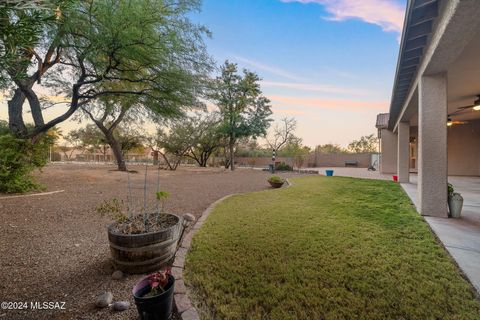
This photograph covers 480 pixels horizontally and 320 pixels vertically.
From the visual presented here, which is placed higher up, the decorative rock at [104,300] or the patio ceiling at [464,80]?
the patio ceiling at [464,80]

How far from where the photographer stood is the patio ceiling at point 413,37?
293cm

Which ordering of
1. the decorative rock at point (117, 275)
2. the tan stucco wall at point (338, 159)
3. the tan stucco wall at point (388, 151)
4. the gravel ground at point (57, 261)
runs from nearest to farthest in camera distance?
the gravel ground at point (57, 261)
the decorative rock at point (117, 275)
the tan stucco wall at point (388, 151)
the tan stucco wall at point (338, 159)

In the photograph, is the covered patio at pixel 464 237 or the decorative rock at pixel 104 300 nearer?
the decorative rock at pixel 104 300

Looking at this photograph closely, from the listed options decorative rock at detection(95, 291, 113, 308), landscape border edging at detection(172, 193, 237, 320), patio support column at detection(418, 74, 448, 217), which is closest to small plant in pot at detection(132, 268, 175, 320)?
landscape border edging at detection(172, 193, 237, 320)

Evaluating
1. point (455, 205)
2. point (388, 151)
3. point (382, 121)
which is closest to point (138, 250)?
point (455, 205)

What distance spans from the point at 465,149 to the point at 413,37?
10.2m

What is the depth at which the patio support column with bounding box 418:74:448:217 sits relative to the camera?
3824 millimetres

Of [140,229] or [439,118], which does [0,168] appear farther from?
[439,118]

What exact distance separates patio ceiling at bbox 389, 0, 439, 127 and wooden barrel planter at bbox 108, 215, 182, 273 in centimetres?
413

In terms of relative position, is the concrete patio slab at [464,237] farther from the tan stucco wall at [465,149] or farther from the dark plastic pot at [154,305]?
the tan stucco wall at [465,149]

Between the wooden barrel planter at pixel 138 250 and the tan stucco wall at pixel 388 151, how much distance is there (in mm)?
13055

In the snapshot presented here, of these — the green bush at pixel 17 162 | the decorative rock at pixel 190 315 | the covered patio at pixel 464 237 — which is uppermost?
the green bush at pixel 17 162

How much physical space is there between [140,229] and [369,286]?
2.17 meters

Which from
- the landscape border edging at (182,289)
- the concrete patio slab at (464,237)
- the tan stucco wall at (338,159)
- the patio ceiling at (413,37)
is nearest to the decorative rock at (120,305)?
the landscape border edging at (182,289)
